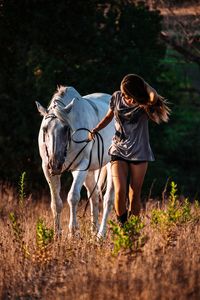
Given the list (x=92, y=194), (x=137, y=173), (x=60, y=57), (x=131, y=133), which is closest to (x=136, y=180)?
(x=137, y=173)

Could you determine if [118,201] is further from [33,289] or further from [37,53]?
[37,53]

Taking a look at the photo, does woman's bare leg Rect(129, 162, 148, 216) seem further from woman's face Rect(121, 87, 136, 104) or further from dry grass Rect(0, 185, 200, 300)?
woman's face Rect(121, 87, 136, 104)

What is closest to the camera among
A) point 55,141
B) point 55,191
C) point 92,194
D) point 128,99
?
point 128,99

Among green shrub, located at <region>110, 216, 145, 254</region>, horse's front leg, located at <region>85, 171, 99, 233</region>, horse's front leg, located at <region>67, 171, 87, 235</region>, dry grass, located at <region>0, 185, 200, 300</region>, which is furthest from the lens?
horse's front leg, located at <region>85, 171, 99, 233</region>

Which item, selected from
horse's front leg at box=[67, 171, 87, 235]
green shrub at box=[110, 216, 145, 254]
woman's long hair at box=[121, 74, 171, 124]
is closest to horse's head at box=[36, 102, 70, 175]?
horse's front leg at box=[67, 171, 87, 235]

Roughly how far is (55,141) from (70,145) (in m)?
0.53

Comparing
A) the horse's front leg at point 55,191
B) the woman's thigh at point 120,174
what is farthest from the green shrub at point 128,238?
the horse's front leg at point 55,191

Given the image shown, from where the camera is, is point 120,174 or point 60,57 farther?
point 60,57

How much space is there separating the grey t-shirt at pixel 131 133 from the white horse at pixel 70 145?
1.39m

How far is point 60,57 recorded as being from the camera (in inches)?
830

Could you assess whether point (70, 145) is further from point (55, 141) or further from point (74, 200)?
point (74, 200)

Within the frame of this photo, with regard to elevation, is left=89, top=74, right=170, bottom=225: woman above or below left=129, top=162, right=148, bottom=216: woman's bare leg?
above

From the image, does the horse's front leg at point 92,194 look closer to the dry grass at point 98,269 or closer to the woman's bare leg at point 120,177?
the woman's bare leg at point 120,177

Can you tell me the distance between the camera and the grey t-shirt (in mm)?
8367
